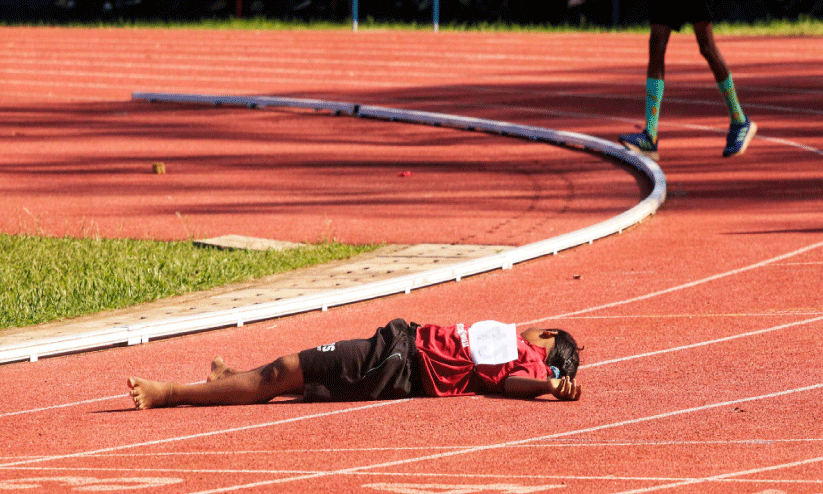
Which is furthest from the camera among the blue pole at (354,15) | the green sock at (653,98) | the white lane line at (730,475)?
the blue pole at (354,15)

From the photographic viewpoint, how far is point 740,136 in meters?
13.6

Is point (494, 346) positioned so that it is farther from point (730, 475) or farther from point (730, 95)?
point (730, 95)

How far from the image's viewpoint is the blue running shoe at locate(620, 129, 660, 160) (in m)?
13.5

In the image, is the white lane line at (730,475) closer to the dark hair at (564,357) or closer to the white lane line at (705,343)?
the dark hair at (564,357)

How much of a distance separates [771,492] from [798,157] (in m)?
10.1

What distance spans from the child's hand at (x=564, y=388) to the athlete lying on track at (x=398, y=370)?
0.57ft

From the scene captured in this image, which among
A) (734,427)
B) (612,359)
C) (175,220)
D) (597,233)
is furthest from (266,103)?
(734,427)

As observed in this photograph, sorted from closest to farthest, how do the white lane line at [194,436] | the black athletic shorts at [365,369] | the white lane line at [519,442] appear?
the white lane line at [519,442]
the white lane line at [194,436]
the black athletic shorts at [365,369]

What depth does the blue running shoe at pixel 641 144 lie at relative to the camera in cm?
1353

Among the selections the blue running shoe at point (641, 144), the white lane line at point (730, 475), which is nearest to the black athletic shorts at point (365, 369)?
the white lane line at point (730, 475)

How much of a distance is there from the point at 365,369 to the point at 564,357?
899mm

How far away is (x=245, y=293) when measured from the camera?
341 inches

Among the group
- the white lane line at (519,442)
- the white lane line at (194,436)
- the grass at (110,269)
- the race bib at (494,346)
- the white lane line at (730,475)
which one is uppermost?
the race bib at (494,346)

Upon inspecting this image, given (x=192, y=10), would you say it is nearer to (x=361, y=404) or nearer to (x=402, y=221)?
(x=402, y=221)
